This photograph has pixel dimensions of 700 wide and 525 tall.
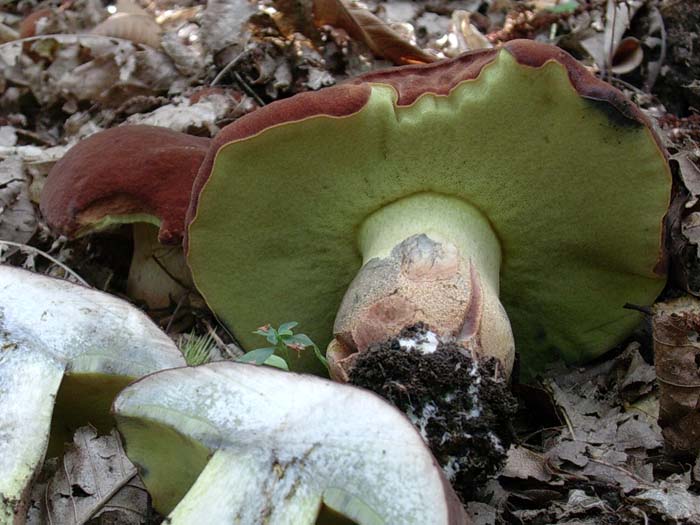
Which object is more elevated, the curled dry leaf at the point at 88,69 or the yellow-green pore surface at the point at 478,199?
the yellow-green pore surface at the point at 478,199

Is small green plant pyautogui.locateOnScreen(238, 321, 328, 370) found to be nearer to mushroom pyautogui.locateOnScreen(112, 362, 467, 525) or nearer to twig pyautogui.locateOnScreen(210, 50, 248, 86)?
mushroom pyautogui.locateOnScreen(112, 362, 467, 525)

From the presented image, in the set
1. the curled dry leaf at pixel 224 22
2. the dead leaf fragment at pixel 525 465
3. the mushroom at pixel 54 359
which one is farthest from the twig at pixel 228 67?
the dead leaf fragment at pixel 525 465

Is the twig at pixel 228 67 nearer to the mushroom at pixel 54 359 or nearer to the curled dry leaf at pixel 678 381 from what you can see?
the mushroom at pixel 54 359

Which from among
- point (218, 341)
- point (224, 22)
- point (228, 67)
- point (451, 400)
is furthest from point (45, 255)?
point (224, 22)

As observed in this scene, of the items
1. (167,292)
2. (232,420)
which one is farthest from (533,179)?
(167,292)

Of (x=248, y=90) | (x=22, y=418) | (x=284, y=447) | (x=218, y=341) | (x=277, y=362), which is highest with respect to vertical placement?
(x=284, y=447)

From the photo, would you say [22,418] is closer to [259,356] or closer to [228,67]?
[259,356]

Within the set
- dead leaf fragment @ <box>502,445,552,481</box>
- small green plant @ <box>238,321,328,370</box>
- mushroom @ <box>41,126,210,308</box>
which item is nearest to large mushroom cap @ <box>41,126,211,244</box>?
mushroom @ <box>41,126,210,308</box>
